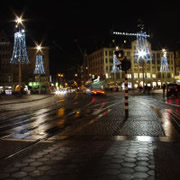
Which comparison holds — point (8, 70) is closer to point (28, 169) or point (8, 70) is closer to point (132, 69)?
point (132, 69)

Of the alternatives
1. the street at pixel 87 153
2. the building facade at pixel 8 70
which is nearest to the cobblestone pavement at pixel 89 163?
the street at pixel 87 153

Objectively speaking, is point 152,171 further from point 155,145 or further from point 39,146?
point 39,146

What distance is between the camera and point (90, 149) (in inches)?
235

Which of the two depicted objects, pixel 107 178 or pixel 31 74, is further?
pixel 31 74

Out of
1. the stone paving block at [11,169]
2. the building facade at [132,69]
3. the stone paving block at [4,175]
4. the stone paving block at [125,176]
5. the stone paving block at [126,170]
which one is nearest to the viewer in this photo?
the stone paving block at [125,176]

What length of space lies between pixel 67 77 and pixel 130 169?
516 ft

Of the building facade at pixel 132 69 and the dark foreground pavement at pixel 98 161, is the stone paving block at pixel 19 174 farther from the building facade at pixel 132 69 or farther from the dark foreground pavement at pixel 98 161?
the building facade at pixel 132 69

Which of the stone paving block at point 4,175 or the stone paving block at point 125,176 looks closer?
the stone paving block at point 125,176

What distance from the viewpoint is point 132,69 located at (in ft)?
310

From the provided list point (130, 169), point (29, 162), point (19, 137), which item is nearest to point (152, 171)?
point (130, 169)

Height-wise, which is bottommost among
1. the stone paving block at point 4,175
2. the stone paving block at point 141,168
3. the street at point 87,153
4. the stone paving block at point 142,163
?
the street at point 87,153

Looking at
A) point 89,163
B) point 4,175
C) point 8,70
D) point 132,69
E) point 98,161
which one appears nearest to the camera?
point 4,175

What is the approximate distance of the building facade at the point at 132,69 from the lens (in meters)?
91.0

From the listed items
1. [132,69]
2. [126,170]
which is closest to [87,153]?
[126,170]
